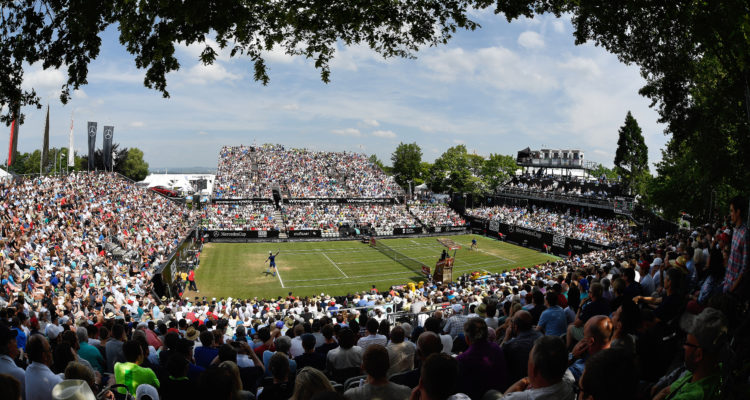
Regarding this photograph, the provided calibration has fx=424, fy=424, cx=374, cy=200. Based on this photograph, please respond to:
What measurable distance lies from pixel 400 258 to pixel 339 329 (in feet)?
96.0

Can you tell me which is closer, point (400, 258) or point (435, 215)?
point (400, 258)

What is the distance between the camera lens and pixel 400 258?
37469 millimetres

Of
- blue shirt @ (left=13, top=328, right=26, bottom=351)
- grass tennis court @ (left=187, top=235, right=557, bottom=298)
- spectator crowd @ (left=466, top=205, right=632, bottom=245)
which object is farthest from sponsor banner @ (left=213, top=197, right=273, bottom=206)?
blue shirt @ (left=13, top=328, right=26, bottom=351)

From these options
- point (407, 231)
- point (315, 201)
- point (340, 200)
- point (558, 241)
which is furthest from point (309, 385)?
point (340, 200)

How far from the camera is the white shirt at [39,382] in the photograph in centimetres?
442

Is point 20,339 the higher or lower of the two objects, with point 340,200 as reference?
lower

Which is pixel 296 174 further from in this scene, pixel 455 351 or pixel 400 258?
pixel 455 351

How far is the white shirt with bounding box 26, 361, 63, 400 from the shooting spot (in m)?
4.42

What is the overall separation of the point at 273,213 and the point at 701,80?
42.0 meters

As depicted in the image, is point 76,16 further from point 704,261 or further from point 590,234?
point 590,234

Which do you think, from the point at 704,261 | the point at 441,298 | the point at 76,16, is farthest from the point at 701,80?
the point at 76,16

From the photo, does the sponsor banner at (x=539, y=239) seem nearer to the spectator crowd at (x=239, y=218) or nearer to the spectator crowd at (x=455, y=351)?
the spectator crowd at (x=239, y=218)

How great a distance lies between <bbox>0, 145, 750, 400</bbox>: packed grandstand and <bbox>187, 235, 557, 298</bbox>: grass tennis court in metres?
3.55

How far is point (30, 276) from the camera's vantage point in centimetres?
1529
